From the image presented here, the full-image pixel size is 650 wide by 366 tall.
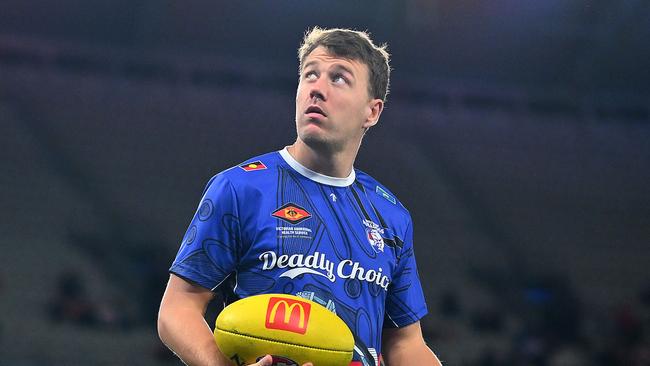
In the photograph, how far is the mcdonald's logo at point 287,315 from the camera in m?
2.23

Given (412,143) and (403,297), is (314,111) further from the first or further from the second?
(412,143)

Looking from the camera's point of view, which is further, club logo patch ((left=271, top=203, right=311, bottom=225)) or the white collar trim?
the white collar trim

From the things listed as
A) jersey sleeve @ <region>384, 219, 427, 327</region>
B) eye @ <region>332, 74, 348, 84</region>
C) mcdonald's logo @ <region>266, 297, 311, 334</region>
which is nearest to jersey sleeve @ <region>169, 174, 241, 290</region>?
mcdonald's logo @ <region>266, 297, 311, 334</region>

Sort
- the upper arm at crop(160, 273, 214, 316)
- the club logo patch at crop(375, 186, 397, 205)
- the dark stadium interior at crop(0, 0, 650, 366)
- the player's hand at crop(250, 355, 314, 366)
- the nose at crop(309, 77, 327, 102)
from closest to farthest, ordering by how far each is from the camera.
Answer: the player's hand at crop(250, 355, 314, 366) → the upper arm at crop(160, 273, 214, 316) → the nose at crop(309, 77, 327, 102) → the club logo patch at crop(375, 186, 397, 205) → the dark stadium interior at crop(0, 0, 650, 366)

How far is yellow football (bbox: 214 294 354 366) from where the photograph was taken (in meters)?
2.23

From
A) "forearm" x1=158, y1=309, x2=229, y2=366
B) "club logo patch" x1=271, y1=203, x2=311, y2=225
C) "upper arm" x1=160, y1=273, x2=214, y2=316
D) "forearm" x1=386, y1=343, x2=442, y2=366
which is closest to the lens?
"forearm" x1=158, y1=309, x2=229, y2=366

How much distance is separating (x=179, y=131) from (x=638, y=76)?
355 inches

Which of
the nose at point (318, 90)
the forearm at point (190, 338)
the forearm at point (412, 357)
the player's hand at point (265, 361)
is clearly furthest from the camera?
the forearm at point (412, 357)

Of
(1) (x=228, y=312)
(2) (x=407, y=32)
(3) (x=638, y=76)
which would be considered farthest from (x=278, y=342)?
(3) (x=638, y=76)

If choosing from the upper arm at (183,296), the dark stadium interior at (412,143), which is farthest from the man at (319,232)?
the dark stadium interior at (412,143)

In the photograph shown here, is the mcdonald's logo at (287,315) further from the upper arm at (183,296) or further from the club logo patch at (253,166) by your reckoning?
the club logo patch at (253,166)

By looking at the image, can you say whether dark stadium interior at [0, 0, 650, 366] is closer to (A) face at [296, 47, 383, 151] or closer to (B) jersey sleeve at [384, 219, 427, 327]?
(B) jersey sleeve at [384, 219, 427, 327]

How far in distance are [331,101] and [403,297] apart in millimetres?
747

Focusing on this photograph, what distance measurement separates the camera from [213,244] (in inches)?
98.2
